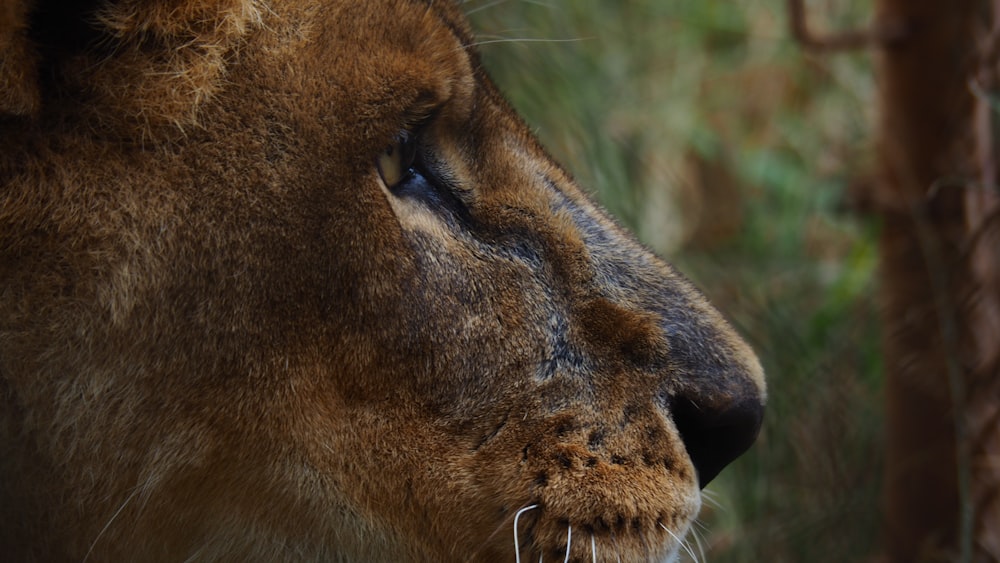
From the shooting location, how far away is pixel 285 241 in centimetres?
202

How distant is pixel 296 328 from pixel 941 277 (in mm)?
1796

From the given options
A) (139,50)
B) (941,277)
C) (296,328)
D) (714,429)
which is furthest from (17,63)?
(941,277)

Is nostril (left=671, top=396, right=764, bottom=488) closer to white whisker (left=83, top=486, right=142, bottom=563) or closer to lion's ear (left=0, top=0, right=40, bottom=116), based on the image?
white whisker (left=83, top=486, right=142, bottom=563)

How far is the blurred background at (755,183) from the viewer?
3.66m

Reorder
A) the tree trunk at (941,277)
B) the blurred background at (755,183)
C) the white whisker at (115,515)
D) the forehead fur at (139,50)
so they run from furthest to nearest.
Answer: the blurred background at (755,183)
the tree trunk at (941,277)
the white whisker at (115,515)
the forehead fur at (139,50)

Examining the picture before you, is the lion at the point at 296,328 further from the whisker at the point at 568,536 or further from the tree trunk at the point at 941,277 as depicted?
the tree trunk at the point at 941,277

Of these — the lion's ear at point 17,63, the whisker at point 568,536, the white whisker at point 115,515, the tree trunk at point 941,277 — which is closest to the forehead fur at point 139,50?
the lion's ear at point 17,63

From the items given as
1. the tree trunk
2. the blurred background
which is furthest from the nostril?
the tree trunk

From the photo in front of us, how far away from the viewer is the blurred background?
366cm

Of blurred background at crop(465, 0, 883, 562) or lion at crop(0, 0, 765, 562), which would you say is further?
blurred background at crop(465, 0, 883, 562)

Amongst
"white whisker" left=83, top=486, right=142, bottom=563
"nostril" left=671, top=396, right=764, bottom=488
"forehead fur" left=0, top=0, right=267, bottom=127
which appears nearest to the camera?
"forehead fur" left=0, top=0, right=267, bottom=127

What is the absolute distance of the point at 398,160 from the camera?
219 cm

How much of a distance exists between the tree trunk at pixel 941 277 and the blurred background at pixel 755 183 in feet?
0.83

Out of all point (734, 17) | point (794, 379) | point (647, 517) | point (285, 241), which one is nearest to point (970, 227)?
point (794, 379)
